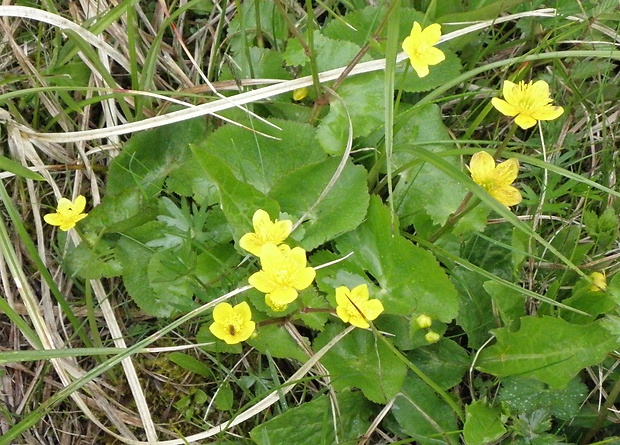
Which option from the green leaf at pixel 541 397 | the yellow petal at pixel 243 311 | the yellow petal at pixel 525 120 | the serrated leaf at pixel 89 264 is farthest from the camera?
the serrated leaf at pixel 89 264

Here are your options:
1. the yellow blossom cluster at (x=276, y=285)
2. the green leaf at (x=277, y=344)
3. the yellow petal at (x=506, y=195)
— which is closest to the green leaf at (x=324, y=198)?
the yellow blossom cluster at (x=276, y=285)

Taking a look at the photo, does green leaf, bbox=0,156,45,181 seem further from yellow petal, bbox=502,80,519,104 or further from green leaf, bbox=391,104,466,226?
yellow petal, bbox=502,80,519,104

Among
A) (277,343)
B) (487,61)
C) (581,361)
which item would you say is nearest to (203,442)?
(277,343)

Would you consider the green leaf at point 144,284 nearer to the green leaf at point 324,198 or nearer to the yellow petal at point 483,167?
the green leaf at point 324,198

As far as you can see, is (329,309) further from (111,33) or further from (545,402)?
(111,33)

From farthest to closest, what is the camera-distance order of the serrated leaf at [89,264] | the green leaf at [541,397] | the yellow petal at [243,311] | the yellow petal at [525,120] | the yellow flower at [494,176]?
the serrated leaf at [89,264]
the green leaf at [541,397]
the yellow petal at [243,311]
the yellow flower at [494,176]
the yellow petal at [525,120]

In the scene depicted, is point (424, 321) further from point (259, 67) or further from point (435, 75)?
point (259, 67)

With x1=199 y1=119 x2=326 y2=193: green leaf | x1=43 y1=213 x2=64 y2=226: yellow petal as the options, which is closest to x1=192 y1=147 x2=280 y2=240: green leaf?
x1=199 y1=119 x2=326 y2=193: green leaf
